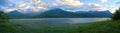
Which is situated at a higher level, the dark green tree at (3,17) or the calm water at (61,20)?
the dark green tree at (3,17)

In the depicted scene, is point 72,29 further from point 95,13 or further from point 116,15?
point 116,15

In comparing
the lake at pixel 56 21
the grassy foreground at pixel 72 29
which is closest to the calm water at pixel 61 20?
the lake at pixel 56 21

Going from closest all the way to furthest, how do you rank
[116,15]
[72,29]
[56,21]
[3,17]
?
[72,29], [56,21], [3,17], [116,15]

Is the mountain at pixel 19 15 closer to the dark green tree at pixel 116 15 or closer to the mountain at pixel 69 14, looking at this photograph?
the mountain at pixel 69 14

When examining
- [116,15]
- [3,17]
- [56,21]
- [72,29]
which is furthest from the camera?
[116,15]

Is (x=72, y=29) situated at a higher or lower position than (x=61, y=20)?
lower

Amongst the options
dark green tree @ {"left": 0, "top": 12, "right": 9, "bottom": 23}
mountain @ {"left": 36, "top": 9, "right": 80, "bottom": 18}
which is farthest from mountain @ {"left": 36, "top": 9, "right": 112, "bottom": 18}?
dark green tree @ {"left": 0, "top": 12, "right": 9, "bottom": 23}

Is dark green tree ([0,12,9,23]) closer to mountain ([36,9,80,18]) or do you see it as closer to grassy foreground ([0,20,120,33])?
grassy foreground ([0,20,120,33])

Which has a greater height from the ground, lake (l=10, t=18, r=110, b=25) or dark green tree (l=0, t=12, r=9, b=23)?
dark green tree (l=0, t=12, r=9, b=23)

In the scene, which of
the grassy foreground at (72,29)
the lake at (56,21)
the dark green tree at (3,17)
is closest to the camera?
the grassy foreground at (72,29)

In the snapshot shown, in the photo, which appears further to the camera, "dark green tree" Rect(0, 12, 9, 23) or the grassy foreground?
"dark green tree" Rect(0, 12, 9, 23)

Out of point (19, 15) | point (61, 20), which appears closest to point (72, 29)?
point (61, 20)

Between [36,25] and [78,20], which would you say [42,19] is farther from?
[78,20]

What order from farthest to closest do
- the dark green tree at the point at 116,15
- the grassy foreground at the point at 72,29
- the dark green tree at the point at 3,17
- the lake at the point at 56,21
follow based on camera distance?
the dark green tree at the point at 116,15 < the dark green tree at the point at 3,17 < the lake at the point at 56,21 < the grassy foreground at the point at 72,29
